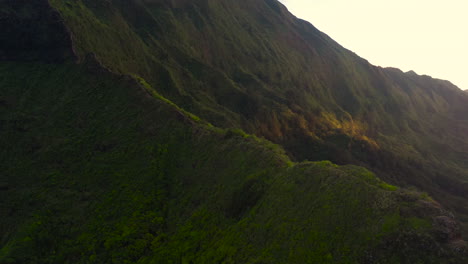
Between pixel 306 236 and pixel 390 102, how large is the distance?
81.5m

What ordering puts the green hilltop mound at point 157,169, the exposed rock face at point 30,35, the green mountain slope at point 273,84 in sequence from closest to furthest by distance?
the green hilltop mound at point 157,169
the exposed rock face at point 30,35
the green mountain slope at point 273,84

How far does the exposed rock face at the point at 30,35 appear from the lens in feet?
85.1

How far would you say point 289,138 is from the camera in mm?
44969

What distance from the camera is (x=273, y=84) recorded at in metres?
55.1

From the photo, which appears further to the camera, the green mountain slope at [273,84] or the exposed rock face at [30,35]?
the green mountain slope at [273,84]

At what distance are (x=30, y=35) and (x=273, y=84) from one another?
123 ft

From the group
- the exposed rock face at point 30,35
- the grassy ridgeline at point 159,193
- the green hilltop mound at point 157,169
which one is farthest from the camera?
the exposed rock face at point 30,35

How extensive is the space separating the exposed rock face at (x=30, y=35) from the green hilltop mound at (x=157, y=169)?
0.10 metres

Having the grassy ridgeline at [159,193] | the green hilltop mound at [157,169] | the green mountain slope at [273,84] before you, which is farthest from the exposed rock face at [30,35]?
the grassy ridgeline at [159,193]

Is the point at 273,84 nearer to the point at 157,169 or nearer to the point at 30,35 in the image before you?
the point at 30,35

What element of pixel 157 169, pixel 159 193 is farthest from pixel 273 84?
pixel 159 193

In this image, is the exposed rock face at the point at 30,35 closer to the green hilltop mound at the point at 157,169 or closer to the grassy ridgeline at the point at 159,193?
the green hilltop mound at the point at 157,169

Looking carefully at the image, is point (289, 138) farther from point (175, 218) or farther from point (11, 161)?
point (11, 161)

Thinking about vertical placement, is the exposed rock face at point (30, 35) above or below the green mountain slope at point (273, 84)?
below
